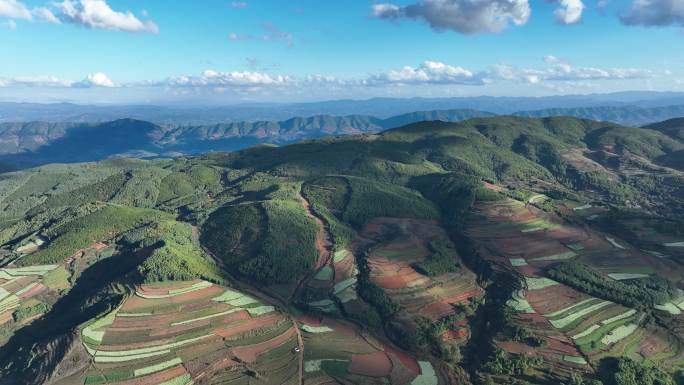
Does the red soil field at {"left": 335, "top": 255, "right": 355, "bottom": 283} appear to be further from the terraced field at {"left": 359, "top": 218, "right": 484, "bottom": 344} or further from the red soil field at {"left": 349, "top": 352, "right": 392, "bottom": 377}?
the red soil field at {"left": 349, "top": 352, "right": 392, "bottom": 377}

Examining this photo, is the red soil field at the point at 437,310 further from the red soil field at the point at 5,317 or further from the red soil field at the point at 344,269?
the red soil field at the point at 5,317

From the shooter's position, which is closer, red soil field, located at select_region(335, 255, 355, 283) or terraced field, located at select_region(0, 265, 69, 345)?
terraced field, located at select_region(0, 265, 69, 345)

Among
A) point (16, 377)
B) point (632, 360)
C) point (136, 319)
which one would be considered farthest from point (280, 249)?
point (632, 360)

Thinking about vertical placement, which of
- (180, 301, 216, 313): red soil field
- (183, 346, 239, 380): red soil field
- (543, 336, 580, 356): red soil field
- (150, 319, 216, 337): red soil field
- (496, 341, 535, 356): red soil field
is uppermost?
(180, 301, 216, 313): red soil field

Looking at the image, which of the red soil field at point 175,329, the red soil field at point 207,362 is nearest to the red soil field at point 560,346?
the red soil field at point 207,362

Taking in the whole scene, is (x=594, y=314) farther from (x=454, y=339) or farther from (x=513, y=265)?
(x=454, y=339)

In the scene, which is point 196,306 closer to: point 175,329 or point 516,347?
point 175,329

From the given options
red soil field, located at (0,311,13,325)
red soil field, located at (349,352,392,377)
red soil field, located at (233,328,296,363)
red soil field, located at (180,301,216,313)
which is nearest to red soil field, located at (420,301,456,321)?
red soil field, located at (349,352,392,377)
